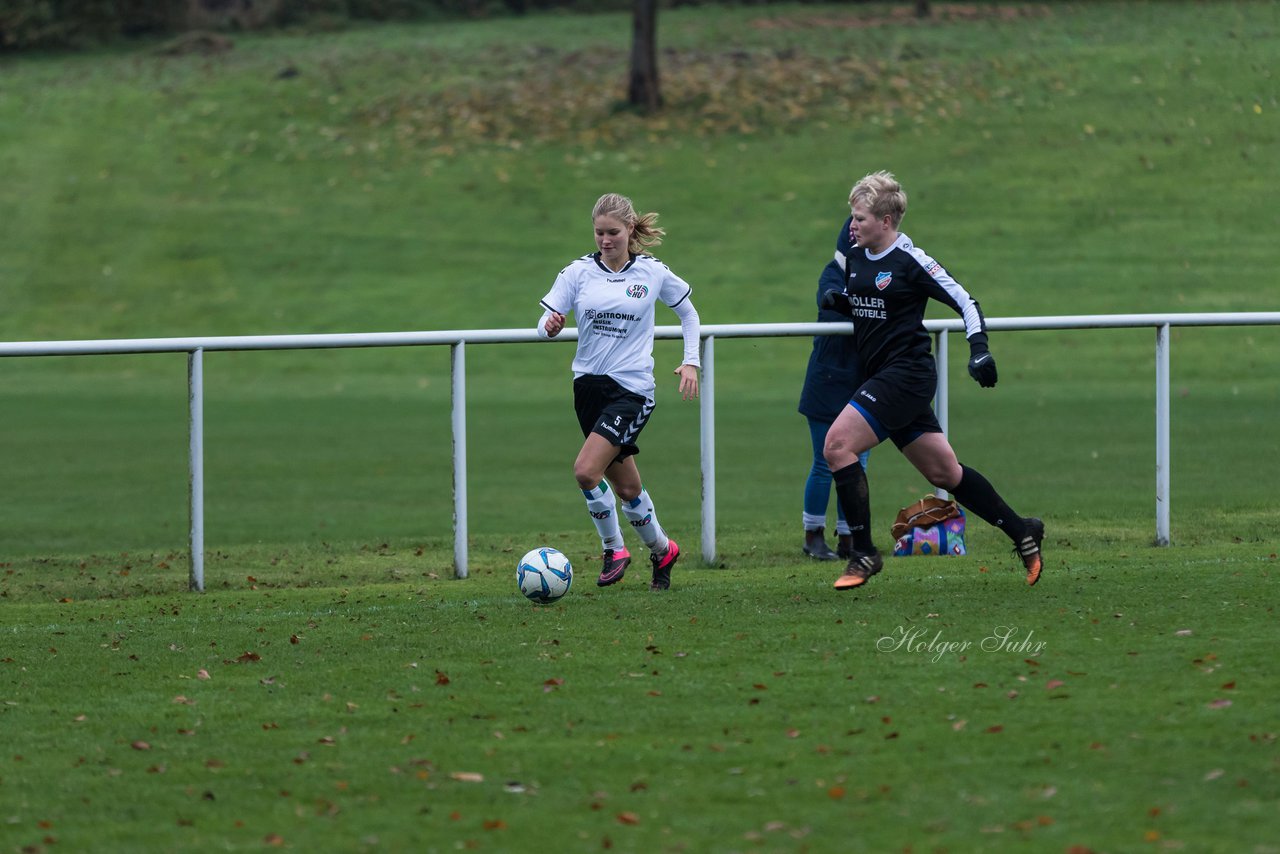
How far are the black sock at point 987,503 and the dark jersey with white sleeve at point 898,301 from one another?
58 cm

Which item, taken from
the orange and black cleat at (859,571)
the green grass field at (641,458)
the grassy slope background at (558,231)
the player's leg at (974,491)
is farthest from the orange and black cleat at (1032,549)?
the grassy slope background at (558,231)

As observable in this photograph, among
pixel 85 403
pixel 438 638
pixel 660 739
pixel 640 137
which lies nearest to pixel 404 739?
pixel 660 739

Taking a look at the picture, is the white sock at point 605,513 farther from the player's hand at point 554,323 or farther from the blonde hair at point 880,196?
the blonde hair at point 880,196

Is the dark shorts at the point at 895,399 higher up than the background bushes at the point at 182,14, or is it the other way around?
the background bushes at the point at 182,14

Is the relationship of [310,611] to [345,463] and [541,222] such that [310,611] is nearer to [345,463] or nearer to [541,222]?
[345,463]

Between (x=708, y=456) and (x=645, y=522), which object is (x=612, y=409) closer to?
(x=645, y=522)

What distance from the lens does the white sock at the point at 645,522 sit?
870 centimetres

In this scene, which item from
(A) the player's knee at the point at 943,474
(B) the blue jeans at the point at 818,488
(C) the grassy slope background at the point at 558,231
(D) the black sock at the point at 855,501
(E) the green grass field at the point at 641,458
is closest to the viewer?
(E) the green grass field at the point at 641,458

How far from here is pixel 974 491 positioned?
8.41 meters

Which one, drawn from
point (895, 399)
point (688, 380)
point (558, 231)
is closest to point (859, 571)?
point (895, 399)

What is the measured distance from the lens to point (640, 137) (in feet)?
109

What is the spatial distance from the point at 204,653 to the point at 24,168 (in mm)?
28185

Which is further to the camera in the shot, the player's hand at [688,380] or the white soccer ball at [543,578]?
the player's hand at [688,380]

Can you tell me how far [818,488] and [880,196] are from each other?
213 cm
